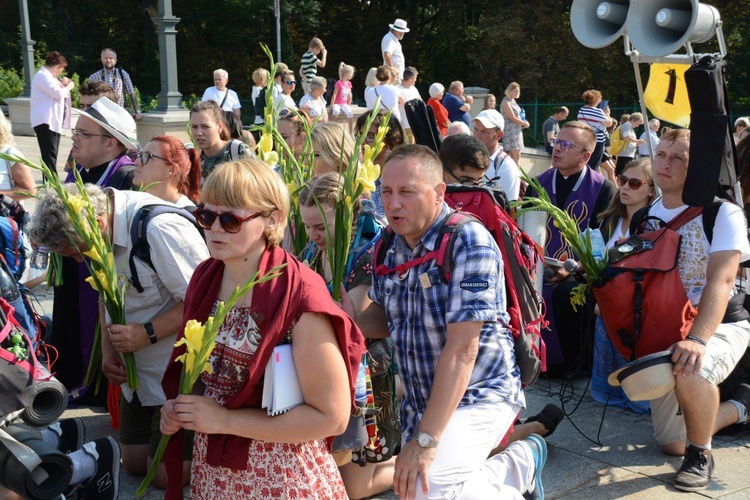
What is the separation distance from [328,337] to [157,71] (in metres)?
32.8

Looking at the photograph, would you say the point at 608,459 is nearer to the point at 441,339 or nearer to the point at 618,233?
the point at 618,233

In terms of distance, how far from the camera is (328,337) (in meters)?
2.70

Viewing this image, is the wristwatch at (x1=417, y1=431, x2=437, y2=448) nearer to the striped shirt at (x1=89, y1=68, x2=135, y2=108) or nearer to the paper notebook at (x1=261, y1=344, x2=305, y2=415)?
the paper notebook at (x1=261, y1=344, x2=305, y2=415)

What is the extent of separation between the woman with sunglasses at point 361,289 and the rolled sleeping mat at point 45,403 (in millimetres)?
1159

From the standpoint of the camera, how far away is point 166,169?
195 inches

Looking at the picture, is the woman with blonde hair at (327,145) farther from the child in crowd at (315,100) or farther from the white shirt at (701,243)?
the child in crowd at (315,100)

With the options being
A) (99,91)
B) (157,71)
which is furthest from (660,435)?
(157,71)

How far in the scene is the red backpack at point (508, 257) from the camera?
328 cm

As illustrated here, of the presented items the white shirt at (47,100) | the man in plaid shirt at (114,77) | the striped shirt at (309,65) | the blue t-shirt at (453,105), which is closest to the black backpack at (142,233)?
the white shirt at (47,100)

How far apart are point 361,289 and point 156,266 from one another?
40.7 inches

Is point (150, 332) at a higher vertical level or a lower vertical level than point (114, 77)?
lower

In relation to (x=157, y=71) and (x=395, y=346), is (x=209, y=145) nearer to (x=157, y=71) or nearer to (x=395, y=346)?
(x=395, y=346)

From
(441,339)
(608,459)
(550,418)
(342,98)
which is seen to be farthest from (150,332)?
(342,98)

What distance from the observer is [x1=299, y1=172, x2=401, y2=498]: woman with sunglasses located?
3803mm
